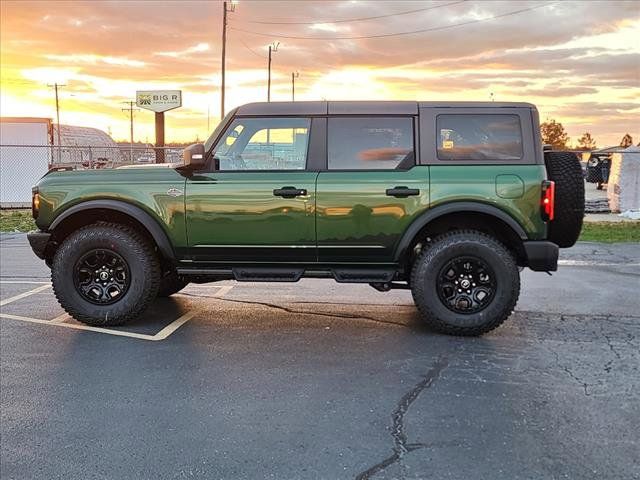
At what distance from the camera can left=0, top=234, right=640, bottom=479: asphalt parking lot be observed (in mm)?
3246

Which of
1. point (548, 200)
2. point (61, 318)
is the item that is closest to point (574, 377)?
point (548, 200)

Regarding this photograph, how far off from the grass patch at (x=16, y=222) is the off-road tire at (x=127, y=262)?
9145mm

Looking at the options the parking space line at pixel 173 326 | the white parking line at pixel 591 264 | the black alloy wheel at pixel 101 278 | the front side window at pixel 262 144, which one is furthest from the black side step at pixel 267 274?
the white parking line at pixel 591 264

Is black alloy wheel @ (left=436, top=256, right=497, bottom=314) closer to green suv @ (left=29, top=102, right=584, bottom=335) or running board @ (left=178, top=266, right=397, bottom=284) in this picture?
green suv @ (left=29, top=102, right=584, bottom=335)

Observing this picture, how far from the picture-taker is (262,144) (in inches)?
223

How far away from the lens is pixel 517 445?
340cm

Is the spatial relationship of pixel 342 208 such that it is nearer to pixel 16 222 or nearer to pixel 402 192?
pixel 402 192

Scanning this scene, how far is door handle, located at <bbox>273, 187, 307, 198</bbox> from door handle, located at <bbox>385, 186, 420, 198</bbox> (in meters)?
0.76

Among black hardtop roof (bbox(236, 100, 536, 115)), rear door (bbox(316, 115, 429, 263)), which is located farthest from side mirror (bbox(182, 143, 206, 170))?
rear door (bbox(316, 115, 429, 263))

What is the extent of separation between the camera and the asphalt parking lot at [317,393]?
10.6 feet

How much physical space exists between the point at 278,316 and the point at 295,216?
1.22 m

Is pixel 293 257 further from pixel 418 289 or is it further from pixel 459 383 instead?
pixel 459 383

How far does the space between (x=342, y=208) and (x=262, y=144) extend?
954mm

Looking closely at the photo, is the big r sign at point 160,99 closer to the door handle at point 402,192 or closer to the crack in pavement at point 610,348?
the door handle at point 402,192
